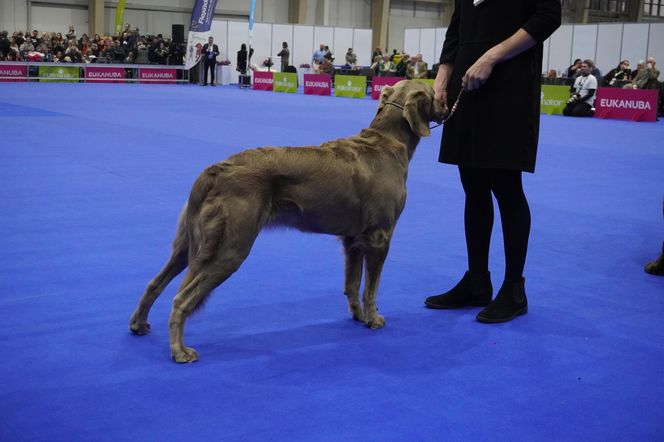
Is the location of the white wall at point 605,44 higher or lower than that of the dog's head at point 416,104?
higher

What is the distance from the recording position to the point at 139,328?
10.5 feet

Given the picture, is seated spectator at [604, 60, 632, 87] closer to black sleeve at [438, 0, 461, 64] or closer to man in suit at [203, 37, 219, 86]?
man in suit at [203, 37, 219, 86]

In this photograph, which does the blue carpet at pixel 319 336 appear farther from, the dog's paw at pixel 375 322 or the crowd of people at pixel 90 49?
the crowd of people at pixel 90 49

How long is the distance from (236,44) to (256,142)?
71.6 feet

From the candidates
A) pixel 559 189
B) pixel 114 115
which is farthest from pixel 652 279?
pixel 114 115

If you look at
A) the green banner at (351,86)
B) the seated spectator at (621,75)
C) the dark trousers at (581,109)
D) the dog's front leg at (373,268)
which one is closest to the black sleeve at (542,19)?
the dog's front leg at (373,268)

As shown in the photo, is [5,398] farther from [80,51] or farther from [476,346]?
[80,51]

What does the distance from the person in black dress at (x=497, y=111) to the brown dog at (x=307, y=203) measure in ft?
0.66

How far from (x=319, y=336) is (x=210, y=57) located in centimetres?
2461

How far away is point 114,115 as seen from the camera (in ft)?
44.2

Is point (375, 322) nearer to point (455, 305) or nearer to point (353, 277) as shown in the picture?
point (353, 277)

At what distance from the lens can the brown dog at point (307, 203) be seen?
9.39ft

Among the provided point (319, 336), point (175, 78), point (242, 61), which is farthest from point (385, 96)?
point (175, 78)

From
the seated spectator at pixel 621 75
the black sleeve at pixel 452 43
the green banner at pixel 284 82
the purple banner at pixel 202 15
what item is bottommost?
the black sleeve at pixel 452 43
